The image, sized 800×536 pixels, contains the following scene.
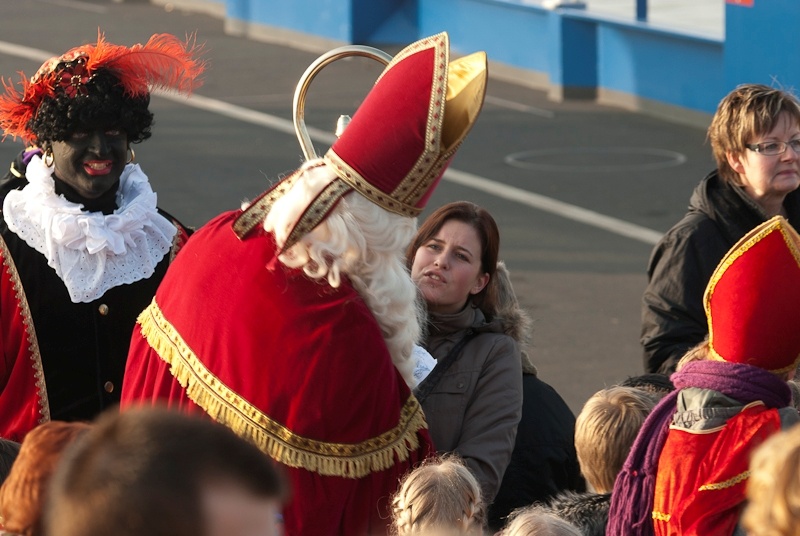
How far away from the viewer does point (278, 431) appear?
3.06 meters

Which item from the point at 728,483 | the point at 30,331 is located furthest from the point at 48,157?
the point at 728,483

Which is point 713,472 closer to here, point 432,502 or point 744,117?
point 432,502

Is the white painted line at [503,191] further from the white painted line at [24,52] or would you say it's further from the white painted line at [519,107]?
the white painted line at [24,52]

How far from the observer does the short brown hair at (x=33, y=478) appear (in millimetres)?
2338

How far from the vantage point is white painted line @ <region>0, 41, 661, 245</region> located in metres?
10.9

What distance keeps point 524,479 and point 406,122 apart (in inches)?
63.4

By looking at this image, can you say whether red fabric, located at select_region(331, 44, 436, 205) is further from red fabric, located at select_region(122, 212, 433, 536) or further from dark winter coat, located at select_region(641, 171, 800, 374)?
dark winter coat, located at select_region(641, 171, 800, 374)

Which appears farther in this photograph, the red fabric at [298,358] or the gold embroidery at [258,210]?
the gold embroidery at [258,210]

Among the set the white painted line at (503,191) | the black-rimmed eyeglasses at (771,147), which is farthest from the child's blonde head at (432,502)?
the white painted line at (503,191)

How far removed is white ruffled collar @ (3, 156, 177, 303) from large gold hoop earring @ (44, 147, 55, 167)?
0.6 inches

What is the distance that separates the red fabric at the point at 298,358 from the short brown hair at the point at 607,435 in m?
0.76

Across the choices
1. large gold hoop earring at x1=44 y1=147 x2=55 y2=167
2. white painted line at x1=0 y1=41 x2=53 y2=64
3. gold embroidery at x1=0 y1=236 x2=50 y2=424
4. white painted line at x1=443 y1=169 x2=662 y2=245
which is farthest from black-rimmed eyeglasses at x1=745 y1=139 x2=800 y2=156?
white painted line at x1=0 y1=41 x2=53 y2=64

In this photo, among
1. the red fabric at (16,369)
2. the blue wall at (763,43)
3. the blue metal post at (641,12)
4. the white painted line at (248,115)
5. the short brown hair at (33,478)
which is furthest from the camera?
the blue metal post at (641,12)

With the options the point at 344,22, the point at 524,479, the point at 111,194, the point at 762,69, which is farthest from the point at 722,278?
the point at 344,22
